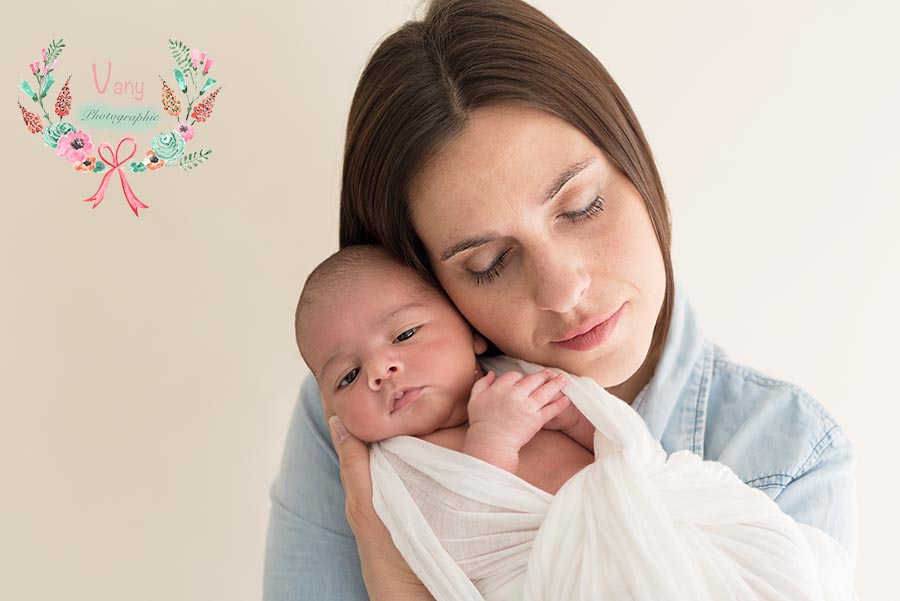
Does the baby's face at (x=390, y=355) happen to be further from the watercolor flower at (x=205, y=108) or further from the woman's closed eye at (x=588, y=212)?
the watercolor flower at (x=205, y=108)

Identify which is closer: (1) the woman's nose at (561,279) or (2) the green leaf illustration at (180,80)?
(1) the woman's nose at (561,279)

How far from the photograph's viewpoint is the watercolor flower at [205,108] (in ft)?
7.03

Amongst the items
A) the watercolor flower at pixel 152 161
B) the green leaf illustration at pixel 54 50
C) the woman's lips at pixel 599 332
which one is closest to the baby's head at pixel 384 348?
the woman's lips at pixel 599 332

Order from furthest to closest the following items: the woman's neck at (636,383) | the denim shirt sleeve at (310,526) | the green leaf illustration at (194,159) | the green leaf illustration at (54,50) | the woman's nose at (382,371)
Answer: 1. the green leaf illustration at (194,159)
2. the green leaf illustration at (54,50)
3. the woman's neck at (636,383)
4. the denim shirt sleeve at (310,526)
5. the woman's nose at (382,371)

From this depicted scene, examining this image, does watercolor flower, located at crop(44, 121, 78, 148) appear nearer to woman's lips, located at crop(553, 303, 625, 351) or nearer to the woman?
the woman

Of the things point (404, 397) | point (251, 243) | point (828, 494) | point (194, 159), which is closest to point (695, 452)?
point (828, 494)

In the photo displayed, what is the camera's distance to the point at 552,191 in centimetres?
160

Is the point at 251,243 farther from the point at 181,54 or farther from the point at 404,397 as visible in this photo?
the point at 404,397

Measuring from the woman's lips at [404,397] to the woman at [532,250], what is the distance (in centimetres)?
11

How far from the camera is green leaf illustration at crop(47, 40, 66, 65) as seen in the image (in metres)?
2.06

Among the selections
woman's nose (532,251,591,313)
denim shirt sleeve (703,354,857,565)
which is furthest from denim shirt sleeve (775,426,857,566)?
woman's nose (532,251,591,313)

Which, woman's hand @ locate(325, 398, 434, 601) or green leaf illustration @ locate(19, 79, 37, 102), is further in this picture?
green leaf illustration @ locate(19, 79, 37, 102)

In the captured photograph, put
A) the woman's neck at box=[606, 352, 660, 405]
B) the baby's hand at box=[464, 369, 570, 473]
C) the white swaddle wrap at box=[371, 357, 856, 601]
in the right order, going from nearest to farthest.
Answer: the white swaddle wrap at box=[371, 357, 856, 601]
the baby's hand at box=[464, 369, 570, 473]
the woman's neck at box=[606, 352, 660, 405]

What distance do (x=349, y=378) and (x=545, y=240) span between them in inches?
17.5
